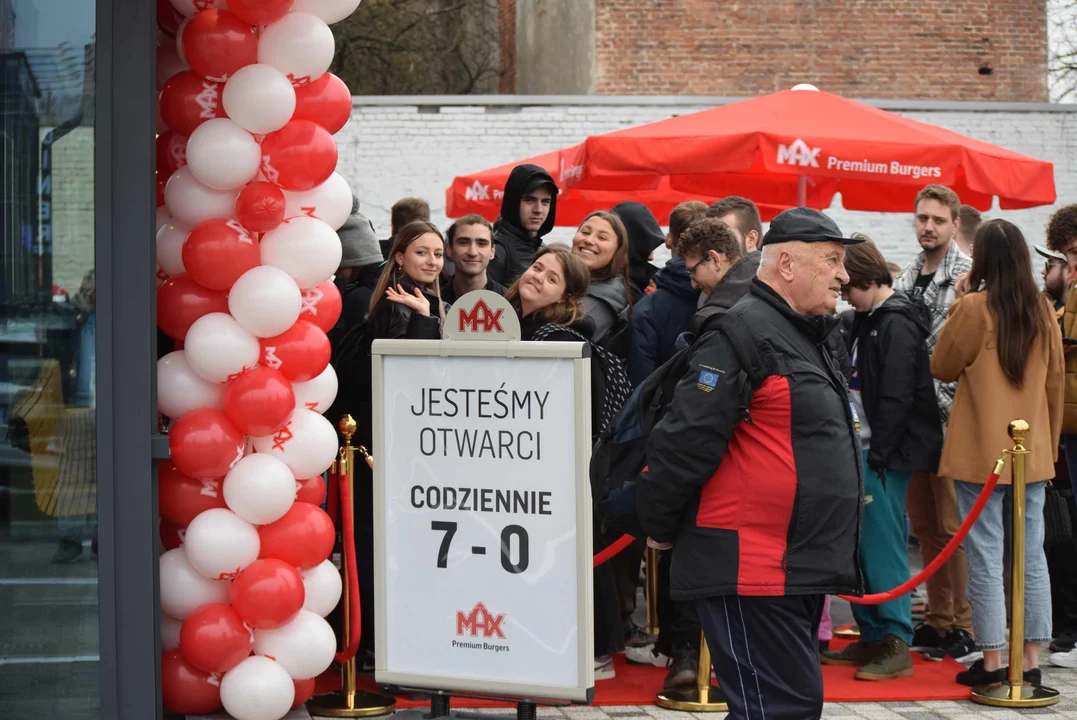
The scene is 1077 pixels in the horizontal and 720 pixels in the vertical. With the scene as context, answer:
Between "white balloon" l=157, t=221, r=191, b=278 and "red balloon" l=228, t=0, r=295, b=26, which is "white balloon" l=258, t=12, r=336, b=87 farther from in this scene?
"white balloon" l=157, t=221, r=191, b=278

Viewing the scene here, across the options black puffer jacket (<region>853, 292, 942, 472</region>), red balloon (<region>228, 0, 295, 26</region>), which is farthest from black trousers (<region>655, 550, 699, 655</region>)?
red balloon (<region>228, 0, 295, 26</region>)

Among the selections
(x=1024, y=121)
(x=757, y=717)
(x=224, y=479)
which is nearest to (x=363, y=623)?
(x=224, y=479)

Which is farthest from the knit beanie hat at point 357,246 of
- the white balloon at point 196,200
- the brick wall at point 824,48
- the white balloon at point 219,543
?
the brick wall at point 824,48

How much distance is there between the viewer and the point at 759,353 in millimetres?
3781

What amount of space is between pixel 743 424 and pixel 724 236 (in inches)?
82.4

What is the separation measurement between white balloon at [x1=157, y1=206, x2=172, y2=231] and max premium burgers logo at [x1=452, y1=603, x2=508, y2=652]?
5.95ft

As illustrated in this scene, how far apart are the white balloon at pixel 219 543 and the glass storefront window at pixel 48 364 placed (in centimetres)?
37

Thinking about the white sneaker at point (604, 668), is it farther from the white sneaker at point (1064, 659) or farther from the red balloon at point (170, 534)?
the white sneaker at point (1064, 659)

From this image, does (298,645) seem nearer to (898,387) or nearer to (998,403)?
(898,387)

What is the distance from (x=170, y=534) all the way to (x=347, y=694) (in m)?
1.07

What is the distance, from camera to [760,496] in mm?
3764

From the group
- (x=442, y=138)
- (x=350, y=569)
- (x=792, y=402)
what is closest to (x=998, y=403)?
(x=792, y=402)

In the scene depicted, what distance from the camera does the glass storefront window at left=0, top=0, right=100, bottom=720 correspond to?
4250mm

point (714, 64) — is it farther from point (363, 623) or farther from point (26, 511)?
point (26, 511)
